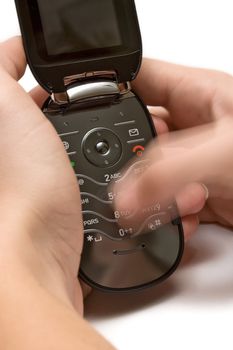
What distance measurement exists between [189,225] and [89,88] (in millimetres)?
152

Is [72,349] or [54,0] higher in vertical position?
[54,0]

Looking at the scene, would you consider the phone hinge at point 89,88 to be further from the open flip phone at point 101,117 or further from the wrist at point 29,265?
the wrist at point 29,265

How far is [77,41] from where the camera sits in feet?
1.99

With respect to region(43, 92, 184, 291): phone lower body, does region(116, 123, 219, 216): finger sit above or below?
above

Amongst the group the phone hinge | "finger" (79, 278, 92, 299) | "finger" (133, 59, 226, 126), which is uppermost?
the phone hinge

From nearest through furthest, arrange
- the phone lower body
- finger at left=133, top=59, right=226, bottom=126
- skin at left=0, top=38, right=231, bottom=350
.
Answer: skin at left=0, top=38, right=231, bottom=350, the phone lower body, finger at left=133, top=59, right=226, bottom=126

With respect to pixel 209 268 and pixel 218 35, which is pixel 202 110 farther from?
pixel 218 35

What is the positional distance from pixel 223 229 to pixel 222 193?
8 centimetres

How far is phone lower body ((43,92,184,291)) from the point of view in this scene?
517mm

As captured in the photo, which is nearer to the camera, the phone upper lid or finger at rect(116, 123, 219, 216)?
finger at rect(116, 123, 219, 216)

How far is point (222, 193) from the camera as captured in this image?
550 millimetres

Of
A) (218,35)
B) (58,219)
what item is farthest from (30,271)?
(218,35)

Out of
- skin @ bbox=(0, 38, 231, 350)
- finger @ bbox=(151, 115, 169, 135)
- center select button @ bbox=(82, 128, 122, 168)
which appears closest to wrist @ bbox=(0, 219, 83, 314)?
skin @ bbox=(0, 38, 231, 350)

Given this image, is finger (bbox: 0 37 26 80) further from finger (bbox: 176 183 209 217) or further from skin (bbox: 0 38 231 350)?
finger (bbox: 176 183 209 217)
